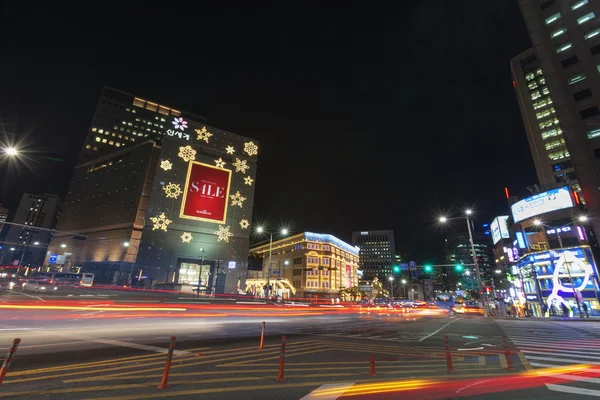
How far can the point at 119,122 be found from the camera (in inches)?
4353

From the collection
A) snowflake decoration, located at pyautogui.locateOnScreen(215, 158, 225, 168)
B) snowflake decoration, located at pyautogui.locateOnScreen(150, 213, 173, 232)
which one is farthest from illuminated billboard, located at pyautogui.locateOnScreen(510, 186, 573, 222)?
snowflake decoration, located at pyautogui.locateOnScreen(150, 213, 173, 232)

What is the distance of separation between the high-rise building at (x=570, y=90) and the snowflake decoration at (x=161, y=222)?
3245 inches

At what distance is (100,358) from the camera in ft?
27.2

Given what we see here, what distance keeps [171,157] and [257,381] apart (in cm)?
7172

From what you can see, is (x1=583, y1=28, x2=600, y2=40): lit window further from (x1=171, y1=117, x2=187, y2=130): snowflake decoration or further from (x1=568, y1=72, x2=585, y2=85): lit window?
(x1=171, y1=117, x2=187, y2=130): snowflake decoration

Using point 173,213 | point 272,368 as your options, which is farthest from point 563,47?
point 173,213

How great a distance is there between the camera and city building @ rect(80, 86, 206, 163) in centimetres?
10462

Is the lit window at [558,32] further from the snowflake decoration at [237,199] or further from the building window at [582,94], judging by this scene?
the snowflake decoration at [237,199]

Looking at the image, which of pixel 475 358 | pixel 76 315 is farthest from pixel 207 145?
pixel 475 358

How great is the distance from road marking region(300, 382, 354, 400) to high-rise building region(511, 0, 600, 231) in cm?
5647

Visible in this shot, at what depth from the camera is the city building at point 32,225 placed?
122m

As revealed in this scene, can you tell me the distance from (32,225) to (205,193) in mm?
126036

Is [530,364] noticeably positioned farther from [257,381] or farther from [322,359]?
[257,381]

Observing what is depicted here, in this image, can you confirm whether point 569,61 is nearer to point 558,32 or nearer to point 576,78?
point 576,78
